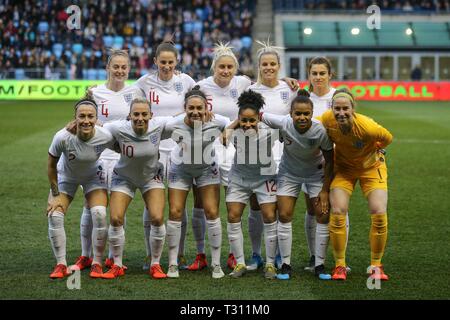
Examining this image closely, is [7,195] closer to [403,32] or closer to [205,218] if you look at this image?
[205,218]

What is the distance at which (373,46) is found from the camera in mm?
41219

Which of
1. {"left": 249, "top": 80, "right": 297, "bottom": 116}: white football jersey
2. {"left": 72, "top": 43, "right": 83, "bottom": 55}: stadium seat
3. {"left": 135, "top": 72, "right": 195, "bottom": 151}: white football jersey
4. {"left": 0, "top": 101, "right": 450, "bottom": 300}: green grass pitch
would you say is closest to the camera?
→ {"left": 0, "top": 101, "right": 450, "bottom": 300}: green grass pitch

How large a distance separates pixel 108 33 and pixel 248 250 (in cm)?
2988

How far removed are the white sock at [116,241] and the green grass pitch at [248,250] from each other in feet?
0.60

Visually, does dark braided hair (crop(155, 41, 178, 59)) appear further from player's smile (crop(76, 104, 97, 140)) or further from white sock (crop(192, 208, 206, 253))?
white sock (crop(192, 208, 206, 253))

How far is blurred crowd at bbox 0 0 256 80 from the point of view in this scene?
3394cm

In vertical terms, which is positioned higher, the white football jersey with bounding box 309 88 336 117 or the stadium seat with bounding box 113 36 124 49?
the stadium seat with bounding box 113 36 124 49

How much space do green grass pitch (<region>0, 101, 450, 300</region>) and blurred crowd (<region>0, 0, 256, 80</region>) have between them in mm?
17681

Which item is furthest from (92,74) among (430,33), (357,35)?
(430,33)

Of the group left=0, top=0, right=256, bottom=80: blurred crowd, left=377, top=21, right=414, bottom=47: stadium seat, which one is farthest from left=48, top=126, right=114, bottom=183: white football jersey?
left=377, top=21, right=414, bottom=47: stadium seat

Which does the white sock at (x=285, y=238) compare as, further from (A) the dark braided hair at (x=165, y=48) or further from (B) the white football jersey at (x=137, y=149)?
(A) the dark braided hair at (x=165, y=48)

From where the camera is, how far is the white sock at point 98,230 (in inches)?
293

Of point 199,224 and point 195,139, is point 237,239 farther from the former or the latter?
point 195,139

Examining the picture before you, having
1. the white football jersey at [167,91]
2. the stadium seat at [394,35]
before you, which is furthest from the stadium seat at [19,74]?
the white football jersey at [167,91]
